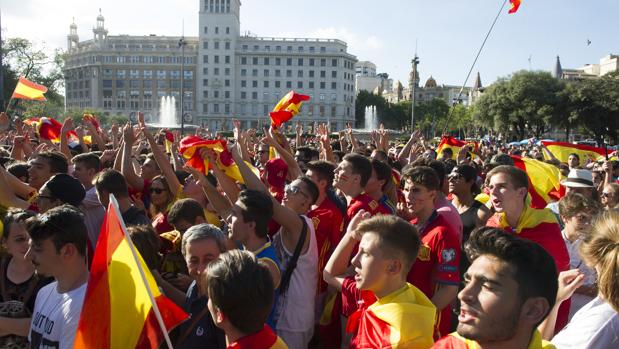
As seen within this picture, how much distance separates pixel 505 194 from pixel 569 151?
7548 millimetres

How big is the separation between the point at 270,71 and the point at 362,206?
336 ft

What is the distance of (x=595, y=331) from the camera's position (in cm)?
228

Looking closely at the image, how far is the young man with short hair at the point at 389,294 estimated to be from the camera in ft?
8.36

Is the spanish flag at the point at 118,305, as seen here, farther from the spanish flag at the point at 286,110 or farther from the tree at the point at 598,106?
the tree at the point at 598,106

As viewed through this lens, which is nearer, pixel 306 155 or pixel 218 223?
pixel 218 223

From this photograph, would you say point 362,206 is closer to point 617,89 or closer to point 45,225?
point 45,225

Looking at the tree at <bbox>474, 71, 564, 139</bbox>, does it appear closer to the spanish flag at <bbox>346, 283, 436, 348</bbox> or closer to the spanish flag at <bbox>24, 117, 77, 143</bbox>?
the spanish flag at <bbox>24, 117, 77, 143</bbox>

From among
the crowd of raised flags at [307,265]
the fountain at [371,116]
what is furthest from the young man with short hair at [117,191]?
the fountain at [371,116]

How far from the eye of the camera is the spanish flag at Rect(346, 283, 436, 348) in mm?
2520

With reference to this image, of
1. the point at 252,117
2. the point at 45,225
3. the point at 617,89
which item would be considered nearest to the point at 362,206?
the point at 45,225

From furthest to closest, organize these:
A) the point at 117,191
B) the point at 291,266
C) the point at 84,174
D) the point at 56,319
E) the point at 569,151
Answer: the point at 569,151 < the point at 84,174 < the point at 117,191 < the point at 291,266 < the point at 56,319

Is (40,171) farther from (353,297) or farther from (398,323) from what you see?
(398,323)

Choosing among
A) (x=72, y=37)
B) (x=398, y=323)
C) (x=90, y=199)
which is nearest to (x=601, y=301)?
(x=398, y=323)

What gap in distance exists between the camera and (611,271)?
2316 millimetres
